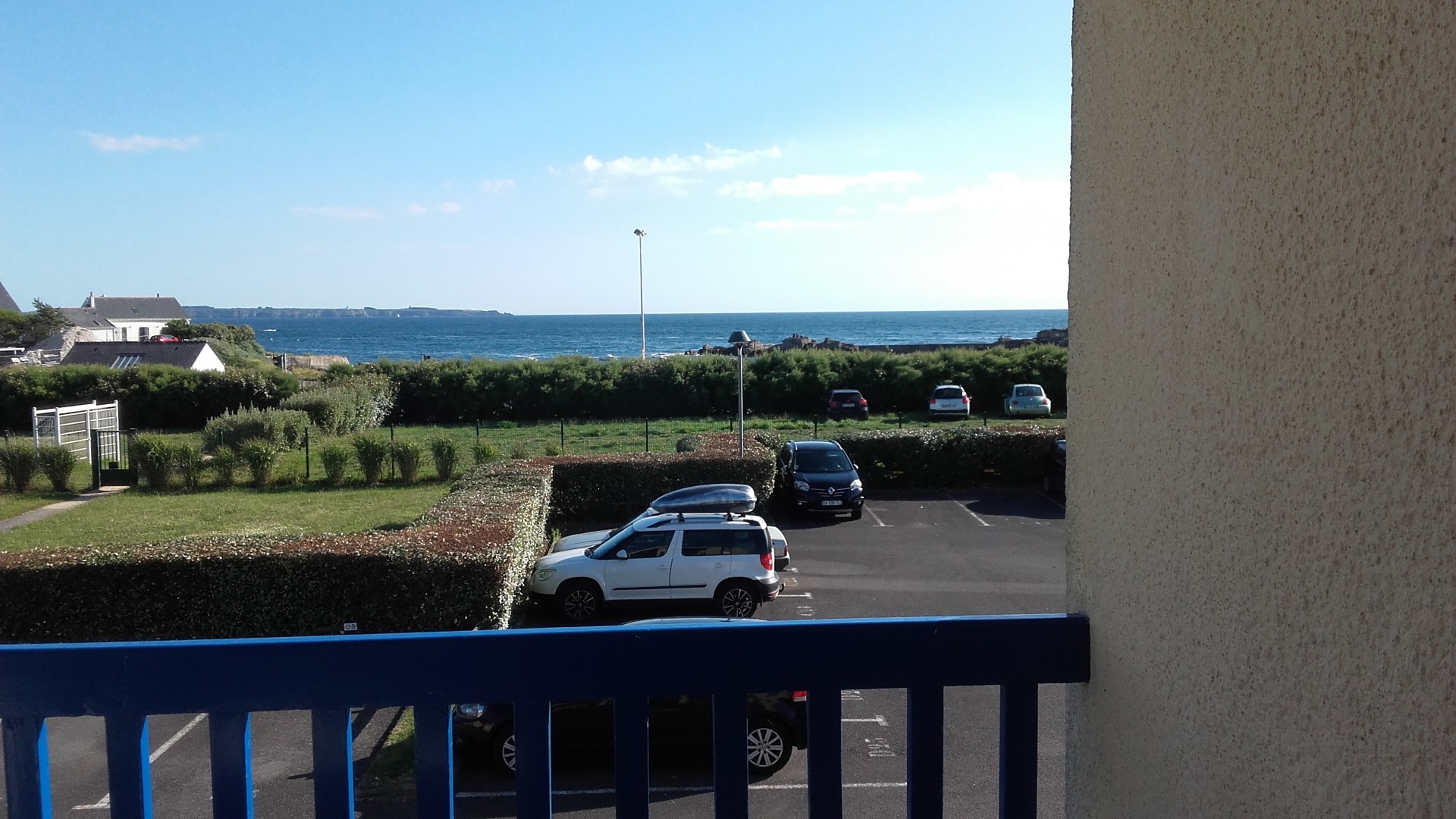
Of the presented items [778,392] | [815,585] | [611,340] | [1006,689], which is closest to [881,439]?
[815,585]

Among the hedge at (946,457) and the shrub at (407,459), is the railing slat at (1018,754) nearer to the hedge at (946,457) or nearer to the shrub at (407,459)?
the hedge at (946,457)

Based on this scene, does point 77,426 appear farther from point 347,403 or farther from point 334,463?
point 334,463

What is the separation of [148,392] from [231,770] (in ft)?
141

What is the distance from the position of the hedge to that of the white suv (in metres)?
10.7

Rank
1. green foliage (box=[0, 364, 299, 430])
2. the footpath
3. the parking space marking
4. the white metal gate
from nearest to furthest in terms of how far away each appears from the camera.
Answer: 1. the footpath
2. the parking space marking
3. the white metal gate
4. green foliage (box=[0, 364, 299, 430])

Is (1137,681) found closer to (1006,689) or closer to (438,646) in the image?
(1006,689)

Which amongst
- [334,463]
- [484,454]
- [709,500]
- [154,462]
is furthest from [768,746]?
[154,462]

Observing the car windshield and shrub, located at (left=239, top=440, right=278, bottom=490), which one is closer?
the car windshield

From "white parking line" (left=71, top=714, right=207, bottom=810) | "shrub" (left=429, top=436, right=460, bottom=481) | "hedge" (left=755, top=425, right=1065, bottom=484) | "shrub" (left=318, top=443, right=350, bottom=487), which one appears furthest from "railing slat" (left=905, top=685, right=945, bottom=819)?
"shrub" (left=318, top=443, right=350, bottom=487)

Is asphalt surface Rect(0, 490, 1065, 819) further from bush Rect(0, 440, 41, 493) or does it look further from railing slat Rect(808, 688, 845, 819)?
bush Rect(0, 440, 41, 493)

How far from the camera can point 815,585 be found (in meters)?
15.7

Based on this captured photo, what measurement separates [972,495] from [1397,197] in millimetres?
23524

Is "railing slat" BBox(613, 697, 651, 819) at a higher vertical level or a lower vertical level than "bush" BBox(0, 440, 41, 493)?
higher

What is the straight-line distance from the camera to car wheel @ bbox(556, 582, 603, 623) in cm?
1355
